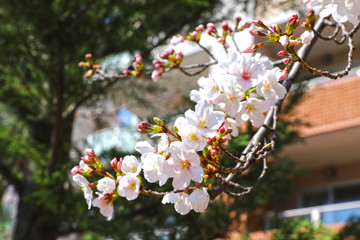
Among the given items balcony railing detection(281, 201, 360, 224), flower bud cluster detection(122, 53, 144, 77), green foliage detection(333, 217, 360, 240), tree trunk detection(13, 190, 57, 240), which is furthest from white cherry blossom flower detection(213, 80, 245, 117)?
balcony railing detection(281, 201, 360, 224)

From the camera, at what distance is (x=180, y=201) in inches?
52.8

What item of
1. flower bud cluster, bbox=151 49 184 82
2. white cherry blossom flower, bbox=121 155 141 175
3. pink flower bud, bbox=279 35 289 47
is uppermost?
flower bud cluster, bbox=151 49 184 82

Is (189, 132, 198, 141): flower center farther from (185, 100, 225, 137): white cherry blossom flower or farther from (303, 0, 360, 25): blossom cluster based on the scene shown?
(303, 0, 360, 25): blossom cluster

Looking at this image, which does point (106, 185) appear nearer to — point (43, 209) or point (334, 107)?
point (43, 209)

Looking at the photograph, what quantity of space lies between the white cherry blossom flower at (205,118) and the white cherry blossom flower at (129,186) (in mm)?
244

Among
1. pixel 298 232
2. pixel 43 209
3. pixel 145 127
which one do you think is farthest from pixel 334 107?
pixel 145 127

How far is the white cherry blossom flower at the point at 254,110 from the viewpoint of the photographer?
1412mm

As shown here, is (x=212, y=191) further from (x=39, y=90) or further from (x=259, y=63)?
(x=39, y=90)

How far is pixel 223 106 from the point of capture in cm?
136

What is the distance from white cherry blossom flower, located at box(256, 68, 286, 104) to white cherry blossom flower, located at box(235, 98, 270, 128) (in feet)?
0.07

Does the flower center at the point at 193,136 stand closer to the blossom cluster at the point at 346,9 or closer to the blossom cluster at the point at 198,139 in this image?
the blossom cluster at the point at 198,139

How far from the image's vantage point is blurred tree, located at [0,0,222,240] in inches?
159

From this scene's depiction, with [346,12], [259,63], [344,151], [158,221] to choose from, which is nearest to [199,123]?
[259,63]

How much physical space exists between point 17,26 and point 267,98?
301 centimetres
